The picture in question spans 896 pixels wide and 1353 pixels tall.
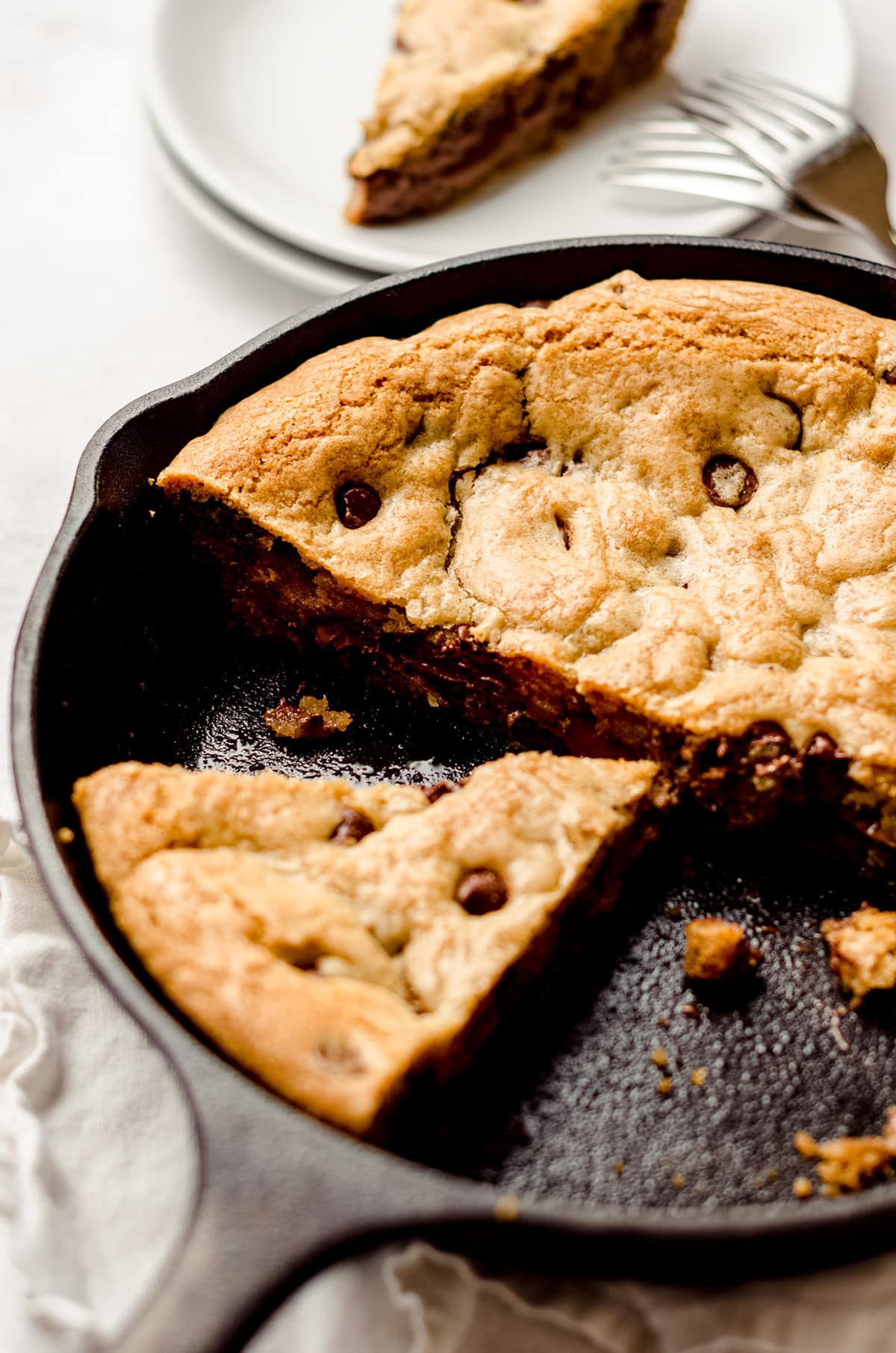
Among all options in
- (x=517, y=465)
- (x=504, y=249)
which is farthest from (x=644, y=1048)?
(x=504, y=249)

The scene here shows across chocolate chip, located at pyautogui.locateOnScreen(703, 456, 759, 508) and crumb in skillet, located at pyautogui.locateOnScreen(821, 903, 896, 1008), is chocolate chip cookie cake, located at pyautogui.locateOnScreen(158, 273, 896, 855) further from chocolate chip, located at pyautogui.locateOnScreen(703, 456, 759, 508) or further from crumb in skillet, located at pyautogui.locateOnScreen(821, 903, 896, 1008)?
crumb in skillet, located at pyautogui.locateOnScreen(821, 903, 896, 1008)

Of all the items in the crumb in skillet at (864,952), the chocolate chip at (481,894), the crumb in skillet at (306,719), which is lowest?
the crumb in skillet at (864,952)

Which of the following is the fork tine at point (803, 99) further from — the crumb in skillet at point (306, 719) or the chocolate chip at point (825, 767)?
the crumb in skillet at point (306, 719)

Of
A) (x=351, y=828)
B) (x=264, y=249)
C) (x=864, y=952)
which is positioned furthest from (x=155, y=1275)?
(x=264, y=249)

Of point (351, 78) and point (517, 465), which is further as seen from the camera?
point (351, 78)

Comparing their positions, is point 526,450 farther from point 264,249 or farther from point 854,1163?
point 854,1163

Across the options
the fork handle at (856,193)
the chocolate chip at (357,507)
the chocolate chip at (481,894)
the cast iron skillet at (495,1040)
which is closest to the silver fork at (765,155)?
the fork handle at (856,193)

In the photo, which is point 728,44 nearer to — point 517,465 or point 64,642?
point 517,465
